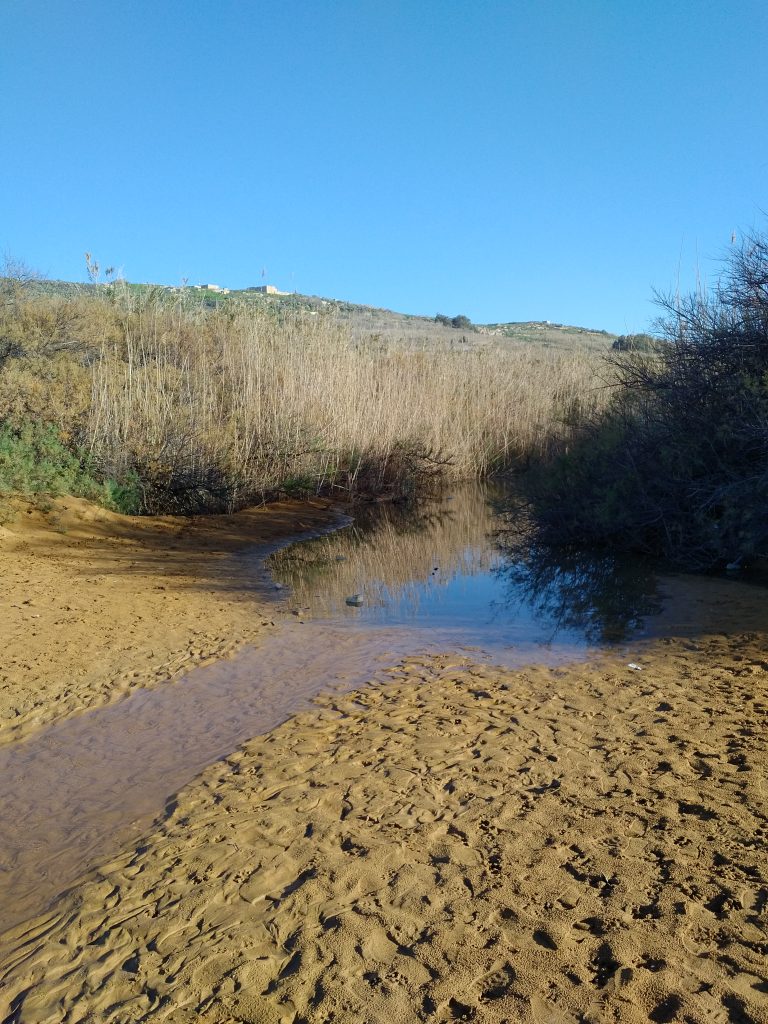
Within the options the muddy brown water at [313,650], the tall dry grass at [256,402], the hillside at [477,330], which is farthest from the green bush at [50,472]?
the hillside at [477,330]

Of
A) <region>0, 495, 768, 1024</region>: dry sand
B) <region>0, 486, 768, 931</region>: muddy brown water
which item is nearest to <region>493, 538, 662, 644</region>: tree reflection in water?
<region>0, 486, 768, 931</region>: muddy brown water

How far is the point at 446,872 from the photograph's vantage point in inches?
125

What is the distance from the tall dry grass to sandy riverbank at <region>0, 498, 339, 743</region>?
1294mm

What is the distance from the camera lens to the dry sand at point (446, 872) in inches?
101

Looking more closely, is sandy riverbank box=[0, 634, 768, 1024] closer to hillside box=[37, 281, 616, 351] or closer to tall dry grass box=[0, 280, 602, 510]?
tall dry grass box=[0, 280, 602, 510]

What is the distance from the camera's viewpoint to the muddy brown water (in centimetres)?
394

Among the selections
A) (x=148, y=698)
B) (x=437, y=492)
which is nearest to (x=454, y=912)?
(x=148, y=698)

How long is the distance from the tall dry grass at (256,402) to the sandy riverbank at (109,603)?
129 cm

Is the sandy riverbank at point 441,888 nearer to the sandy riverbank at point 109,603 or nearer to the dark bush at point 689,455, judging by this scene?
the sandy riverbank at point 109,603

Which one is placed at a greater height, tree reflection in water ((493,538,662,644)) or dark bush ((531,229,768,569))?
dark bush ((531,229,768,569))

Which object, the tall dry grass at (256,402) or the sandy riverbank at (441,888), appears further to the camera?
the tall dry grass at (256,402)

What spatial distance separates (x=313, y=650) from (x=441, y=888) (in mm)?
3630

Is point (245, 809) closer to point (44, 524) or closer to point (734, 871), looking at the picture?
point (734, 871)

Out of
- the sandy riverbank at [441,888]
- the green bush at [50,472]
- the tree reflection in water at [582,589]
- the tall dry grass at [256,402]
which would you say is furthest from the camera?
the tall dry grass at [256,402]
